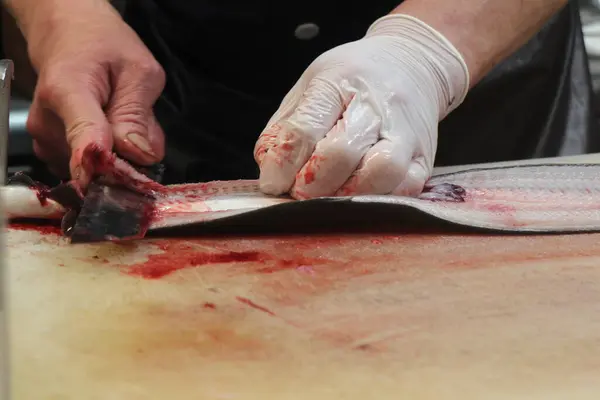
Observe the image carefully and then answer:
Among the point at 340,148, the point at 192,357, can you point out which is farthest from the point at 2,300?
the point at 340,148

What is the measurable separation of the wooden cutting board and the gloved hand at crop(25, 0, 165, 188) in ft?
1.18

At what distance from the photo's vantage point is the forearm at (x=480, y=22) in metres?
1.37

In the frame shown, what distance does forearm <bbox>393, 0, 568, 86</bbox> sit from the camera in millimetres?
1368

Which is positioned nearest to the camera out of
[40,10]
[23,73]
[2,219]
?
[2,219]

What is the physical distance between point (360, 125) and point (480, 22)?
0.53 m

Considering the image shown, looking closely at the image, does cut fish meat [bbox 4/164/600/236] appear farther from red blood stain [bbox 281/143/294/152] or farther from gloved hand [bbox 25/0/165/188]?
gloved hand [bbox 25/0/165/188]

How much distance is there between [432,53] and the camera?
1.31 m

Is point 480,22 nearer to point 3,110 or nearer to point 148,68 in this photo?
point 148,68

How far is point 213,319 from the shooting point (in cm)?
65

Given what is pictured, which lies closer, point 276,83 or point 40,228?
point 40,228

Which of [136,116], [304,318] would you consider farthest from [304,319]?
[136,116]

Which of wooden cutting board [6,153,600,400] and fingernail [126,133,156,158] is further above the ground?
wooden cutting board [6,153,600,400]

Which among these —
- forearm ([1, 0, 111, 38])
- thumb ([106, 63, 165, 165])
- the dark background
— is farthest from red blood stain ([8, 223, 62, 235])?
the dark background

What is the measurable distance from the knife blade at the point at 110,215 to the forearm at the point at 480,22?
738 mm
